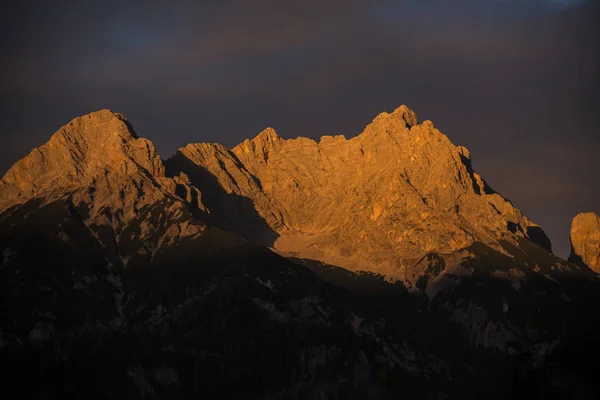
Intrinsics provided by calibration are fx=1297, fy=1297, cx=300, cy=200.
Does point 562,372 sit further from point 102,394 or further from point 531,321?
point 102,394

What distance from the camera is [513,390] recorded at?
487 feet

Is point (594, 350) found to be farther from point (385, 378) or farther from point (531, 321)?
point (385, 378)

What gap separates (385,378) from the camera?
140 m

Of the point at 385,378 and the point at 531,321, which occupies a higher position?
the point at 531,321

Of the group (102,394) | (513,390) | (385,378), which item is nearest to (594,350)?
(513,390)

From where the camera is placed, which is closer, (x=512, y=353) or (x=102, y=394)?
(x=512, y=353)

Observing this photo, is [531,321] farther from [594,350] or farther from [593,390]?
[594,350]

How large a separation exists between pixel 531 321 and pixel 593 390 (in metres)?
12.7

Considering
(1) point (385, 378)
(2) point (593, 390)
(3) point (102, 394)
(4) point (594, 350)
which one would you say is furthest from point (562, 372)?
(3) point (102, 394)

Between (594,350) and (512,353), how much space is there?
23937mm

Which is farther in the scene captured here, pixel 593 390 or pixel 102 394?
pixel 102 394

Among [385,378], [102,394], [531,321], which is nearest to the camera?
[385,378]

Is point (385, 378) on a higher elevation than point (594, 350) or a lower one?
lower

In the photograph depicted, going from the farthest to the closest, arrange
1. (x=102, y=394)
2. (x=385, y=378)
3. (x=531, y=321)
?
(x=102, y=394) < (x=531, y=321) < (x=385, y=378)
